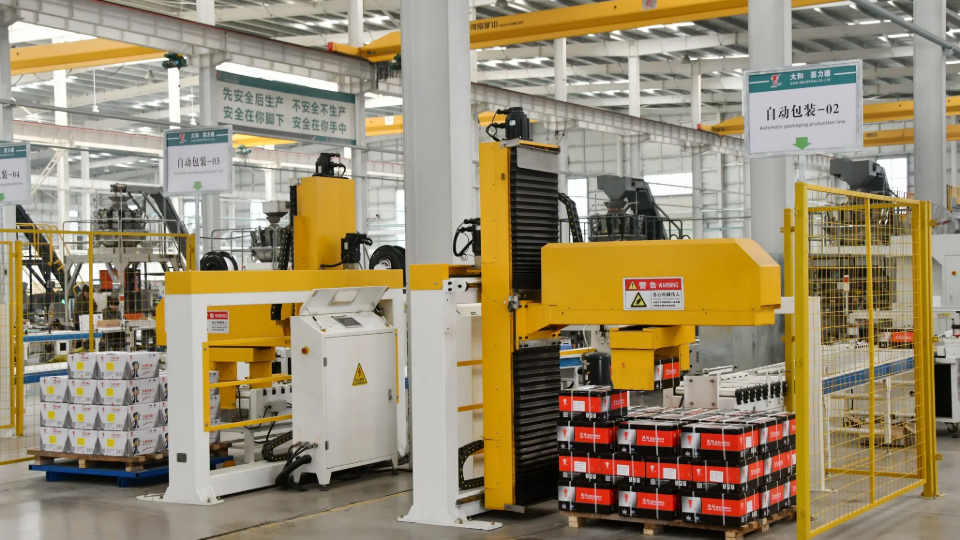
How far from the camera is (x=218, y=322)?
29.8 ft

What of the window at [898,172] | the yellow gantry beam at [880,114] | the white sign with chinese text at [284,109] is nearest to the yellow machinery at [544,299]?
the white sign with chinese text at [284,109]

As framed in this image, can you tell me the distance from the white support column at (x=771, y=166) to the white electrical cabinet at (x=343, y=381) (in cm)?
499

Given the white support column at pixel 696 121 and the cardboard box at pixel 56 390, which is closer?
the cardboard box at pixel 56 390

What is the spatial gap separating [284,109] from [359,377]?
25.6ft

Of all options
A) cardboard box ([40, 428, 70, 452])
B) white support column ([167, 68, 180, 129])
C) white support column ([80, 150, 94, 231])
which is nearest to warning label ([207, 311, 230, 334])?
cardboard box ([40, 428, 70, 452])

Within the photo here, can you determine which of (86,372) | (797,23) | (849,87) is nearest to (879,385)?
(849,87)

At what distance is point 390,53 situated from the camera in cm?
1576

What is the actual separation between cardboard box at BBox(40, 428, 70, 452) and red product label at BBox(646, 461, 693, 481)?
5.10 metres

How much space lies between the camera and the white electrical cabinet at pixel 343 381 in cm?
789

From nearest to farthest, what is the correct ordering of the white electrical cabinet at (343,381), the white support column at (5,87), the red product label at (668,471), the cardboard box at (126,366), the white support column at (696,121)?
the red product label at (668,471), the white electrical cabinet at (343,381), the cardboard box at (126,366), the white support column at (5,87), the white support column at (696,121)

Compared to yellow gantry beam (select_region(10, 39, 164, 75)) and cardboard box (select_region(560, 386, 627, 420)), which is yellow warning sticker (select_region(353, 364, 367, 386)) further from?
yellow gantry beam (select_region(10, 39, 164, 75))

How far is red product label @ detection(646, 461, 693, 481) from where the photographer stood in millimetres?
6129

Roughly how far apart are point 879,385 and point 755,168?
2.80 metres

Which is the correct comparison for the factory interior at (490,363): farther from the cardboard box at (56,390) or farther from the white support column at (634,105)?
the white support column at (634,105)
